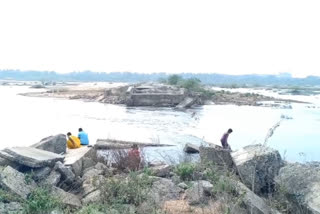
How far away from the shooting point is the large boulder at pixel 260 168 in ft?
28.5

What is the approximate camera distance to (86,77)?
7087 inches

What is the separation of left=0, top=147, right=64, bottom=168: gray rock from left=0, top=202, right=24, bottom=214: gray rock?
138 cm

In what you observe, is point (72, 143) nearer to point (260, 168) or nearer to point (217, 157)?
point (217, 157)

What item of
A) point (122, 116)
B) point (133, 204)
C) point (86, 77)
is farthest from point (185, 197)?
point (86, 77)

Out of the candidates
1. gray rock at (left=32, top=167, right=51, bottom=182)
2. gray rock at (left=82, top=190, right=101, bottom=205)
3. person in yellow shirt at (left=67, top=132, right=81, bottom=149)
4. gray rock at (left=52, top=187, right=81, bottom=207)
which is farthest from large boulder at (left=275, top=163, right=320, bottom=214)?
person in yellow shirt at (left=67, top=132, right=81, bottom=149)

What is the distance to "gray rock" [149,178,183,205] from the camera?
8.25 m

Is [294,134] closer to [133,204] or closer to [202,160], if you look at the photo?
[202,160]

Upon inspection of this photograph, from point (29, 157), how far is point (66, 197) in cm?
134

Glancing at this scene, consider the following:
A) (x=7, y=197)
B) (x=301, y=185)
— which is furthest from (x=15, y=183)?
(x=301, y=185)

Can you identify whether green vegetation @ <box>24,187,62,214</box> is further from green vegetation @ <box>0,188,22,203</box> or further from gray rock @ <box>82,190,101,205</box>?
gray rock @ <box>82,190,101,205</box>

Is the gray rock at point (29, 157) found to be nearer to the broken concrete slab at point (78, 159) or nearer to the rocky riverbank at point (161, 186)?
the rocky riverbank at point (161, 186)

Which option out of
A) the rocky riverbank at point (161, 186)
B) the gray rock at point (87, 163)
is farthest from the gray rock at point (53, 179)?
the gray rock at point (87, 163)

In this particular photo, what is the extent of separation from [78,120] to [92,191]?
23872 mm

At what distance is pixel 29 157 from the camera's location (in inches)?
347
